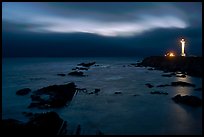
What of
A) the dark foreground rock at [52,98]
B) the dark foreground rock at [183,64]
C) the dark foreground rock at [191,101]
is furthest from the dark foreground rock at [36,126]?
the dark foreground rock at [183,64]

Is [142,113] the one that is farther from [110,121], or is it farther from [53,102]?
[53,102]

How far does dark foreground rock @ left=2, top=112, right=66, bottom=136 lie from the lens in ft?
30.8

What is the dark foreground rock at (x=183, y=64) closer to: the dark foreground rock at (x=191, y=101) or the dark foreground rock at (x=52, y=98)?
the dark foreground rock at (x=191, y=101)

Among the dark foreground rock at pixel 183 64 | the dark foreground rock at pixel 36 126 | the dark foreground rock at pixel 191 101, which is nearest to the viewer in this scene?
the dark foreground rock at pixel 36 126

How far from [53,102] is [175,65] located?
125 feet

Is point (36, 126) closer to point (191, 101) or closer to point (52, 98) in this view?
point (52, 98)

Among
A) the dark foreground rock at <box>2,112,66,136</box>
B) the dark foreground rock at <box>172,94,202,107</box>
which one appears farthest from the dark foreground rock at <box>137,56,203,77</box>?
the dark foreground rock at <box>2,112,66,136</box>

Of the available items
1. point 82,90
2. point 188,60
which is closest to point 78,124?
point 82,90

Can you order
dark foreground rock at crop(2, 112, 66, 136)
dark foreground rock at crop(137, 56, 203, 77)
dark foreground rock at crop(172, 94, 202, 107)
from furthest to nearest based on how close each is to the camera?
dark foreground rock at crop(137, 56, 203, 77) < dark foreground rock at crop(172, 94, 202, 107) < dark foreground rock at crop(2, 112, 66, 136)

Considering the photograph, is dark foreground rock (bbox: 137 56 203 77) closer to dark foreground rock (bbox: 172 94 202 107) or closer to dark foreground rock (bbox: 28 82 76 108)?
dark foreground rock (bbox: 172 94 202 107)

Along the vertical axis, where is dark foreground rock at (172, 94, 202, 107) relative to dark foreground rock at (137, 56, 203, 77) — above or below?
below

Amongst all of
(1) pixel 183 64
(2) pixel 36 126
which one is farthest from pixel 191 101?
(1) pixel 183 64

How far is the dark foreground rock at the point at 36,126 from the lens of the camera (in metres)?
9.38

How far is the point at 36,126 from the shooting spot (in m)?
10.8
